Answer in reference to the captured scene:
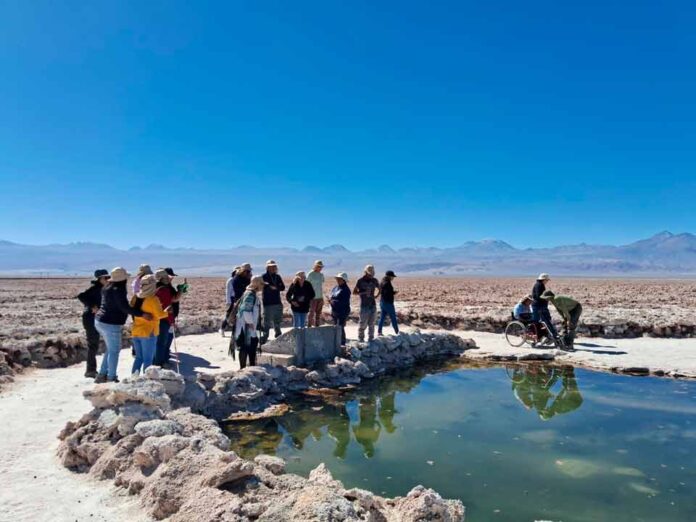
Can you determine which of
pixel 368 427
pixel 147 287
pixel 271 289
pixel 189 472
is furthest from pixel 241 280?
pixel 189 472

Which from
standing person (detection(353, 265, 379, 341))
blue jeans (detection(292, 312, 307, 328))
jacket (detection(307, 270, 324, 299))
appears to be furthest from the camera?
standing person (detection(353, 265, 379, 341))

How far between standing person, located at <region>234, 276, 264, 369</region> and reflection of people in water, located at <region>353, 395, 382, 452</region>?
2.27 metres

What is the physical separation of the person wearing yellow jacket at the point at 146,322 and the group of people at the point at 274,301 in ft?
5.17

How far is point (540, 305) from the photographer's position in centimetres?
1373

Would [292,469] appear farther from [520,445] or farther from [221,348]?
[221,348]

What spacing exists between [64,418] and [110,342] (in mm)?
1257

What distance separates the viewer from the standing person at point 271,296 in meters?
10.9

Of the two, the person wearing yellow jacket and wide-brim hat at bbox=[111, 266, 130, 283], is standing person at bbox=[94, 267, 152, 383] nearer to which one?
wide-brim hat at bbox=[111, 266, 130, 283]

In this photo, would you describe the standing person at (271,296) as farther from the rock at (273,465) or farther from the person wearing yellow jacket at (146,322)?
the rock at (273,465)

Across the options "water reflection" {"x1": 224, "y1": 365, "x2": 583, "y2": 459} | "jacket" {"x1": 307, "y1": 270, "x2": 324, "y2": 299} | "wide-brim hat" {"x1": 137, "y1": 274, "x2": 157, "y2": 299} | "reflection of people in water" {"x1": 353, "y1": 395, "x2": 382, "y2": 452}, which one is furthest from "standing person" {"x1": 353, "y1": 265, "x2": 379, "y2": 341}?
"wide-brim hat" {"x1": 137, "y1": 274, "x2": 157, "y2": 299}

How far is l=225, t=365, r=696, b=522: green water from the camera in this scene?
234 inches

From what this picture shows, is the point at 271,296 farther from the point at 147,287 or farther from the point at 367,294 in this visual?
the point at 147,287

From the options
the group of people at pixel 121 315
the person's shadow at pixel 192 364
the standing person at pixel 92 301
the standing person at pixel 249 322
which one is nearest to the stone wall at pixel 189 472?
the group of people at pixel 121 315

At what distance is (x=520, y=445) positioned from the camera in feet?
24.9
